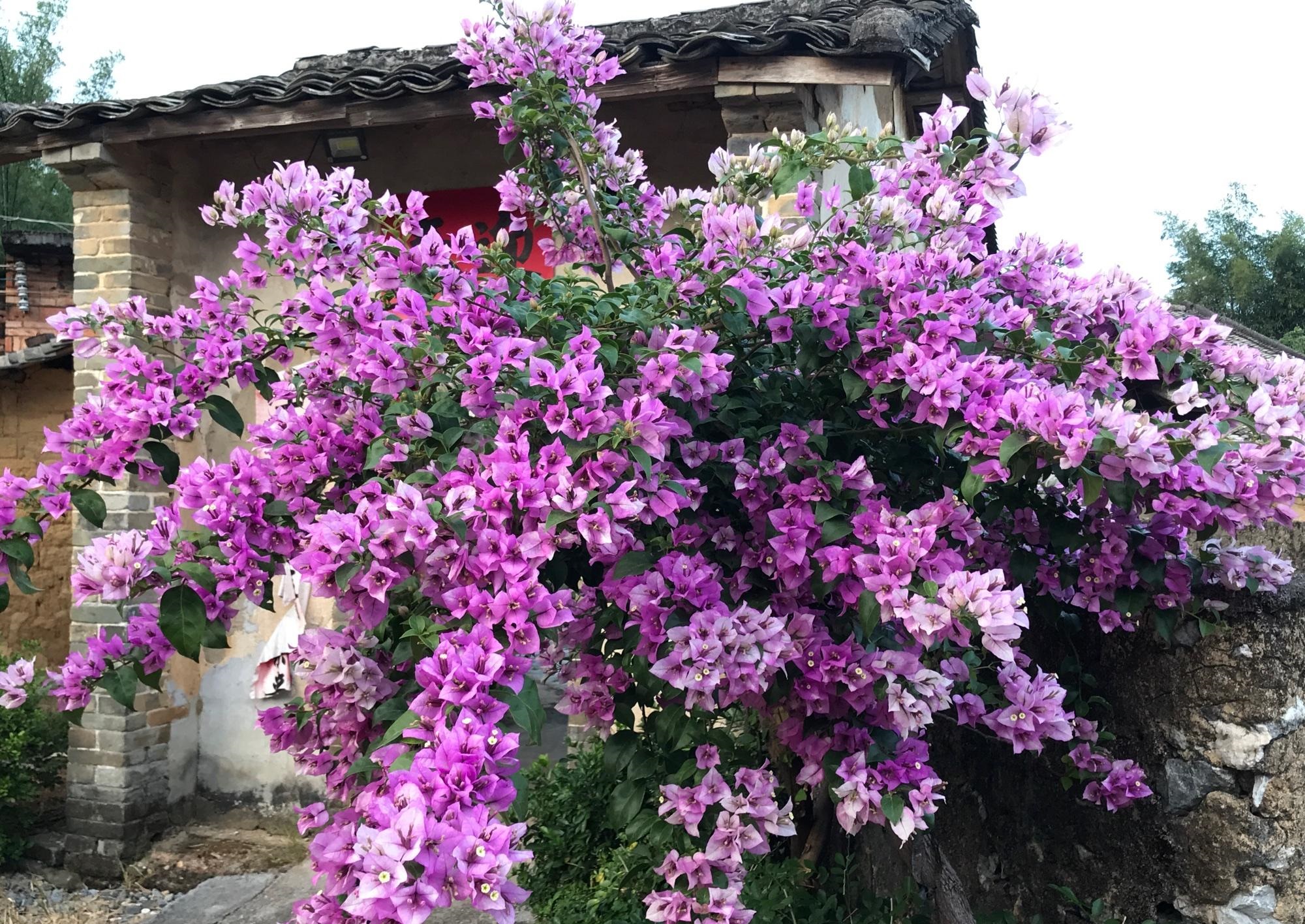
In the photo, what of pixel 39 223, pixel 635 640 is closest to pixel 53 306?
pixel 39 223

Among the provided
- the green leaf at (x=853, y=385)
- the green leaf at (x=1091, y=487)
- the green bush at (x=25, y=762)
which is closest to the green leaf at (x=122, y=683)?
the green leaf at (x=853, y=385)

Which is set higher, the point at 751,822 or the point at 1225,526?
the point at 1225,526

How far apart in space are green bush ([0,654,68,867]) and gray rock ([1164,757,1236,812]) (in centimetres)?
504

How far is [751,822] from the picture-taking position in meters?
1.66

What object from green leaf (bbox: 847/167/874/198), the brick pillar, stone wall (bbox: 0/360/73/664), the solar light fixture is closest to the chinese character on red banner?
the solar light fixture

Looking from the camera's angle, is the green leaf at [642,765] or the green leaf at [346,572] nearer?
the green leaf at [346,572]

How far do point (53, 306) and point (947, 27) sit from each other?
862cm

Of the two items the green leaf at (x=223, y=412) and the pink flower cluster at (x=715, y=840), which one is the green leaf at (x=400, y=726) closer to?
the pink flower cluster at (x=715, y=840)

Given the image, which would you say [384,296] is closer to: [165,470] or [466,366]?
[466,366]

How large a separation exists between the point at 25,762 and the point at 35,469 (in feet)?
5.59

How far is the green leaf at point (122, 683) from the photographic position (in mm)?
1613

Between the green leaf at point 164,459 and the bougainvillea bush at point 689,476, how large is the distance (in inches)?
0.5

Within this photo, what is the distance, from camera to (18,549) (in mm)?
1699

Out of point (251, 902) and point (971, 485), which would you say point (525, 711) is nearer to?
point (971, 485)
